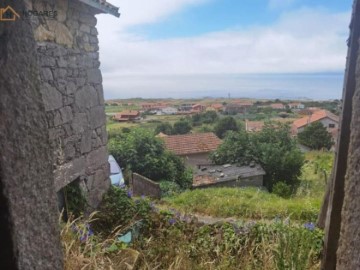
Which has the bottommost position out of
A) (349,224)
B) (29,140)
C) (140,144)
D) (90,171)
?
(140,144)

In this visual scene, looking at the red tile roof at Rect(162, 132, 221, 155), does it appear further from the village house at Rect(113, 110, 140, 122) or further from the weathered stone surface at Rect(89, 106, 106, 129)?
the village house at Rect(113, 110, 140, 122)

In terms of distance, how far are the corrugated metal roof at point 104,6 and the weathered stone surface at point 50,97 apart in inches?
45.2

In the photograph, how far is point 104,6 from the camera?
456 cm

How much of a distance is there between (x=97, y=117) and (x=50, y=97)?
1235 mm

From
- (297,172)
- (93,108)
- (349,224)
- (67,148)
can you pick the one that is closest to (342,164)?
(349,224)

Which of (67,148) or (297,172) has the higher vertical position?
(67,148)

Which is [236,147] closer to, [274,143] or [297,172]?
[274,143]

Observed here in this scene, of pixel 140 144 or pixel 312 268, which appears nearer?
pixel 312 268

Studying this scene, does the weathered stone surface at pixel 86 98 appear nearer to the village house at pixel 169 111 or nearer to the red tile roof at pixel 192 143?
the red tile roof at pixel 192 143

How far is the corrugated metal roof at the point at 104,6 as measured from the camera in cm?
424

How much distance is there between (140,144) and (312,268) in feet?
41.3

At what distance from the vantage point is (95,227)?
190 inches

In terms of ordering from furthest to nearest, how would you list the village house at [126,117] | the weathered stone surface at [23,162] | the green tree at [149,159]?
the village house at [126,117]
the green tree at [149,159]
the weathered stone surface at [23,162]

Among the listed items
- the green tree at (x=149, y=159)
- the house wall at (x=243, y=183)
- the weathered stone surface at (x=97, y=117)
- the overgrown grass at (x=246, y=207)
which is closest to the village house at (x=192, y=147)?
the green tree at (x=149, y=159)
